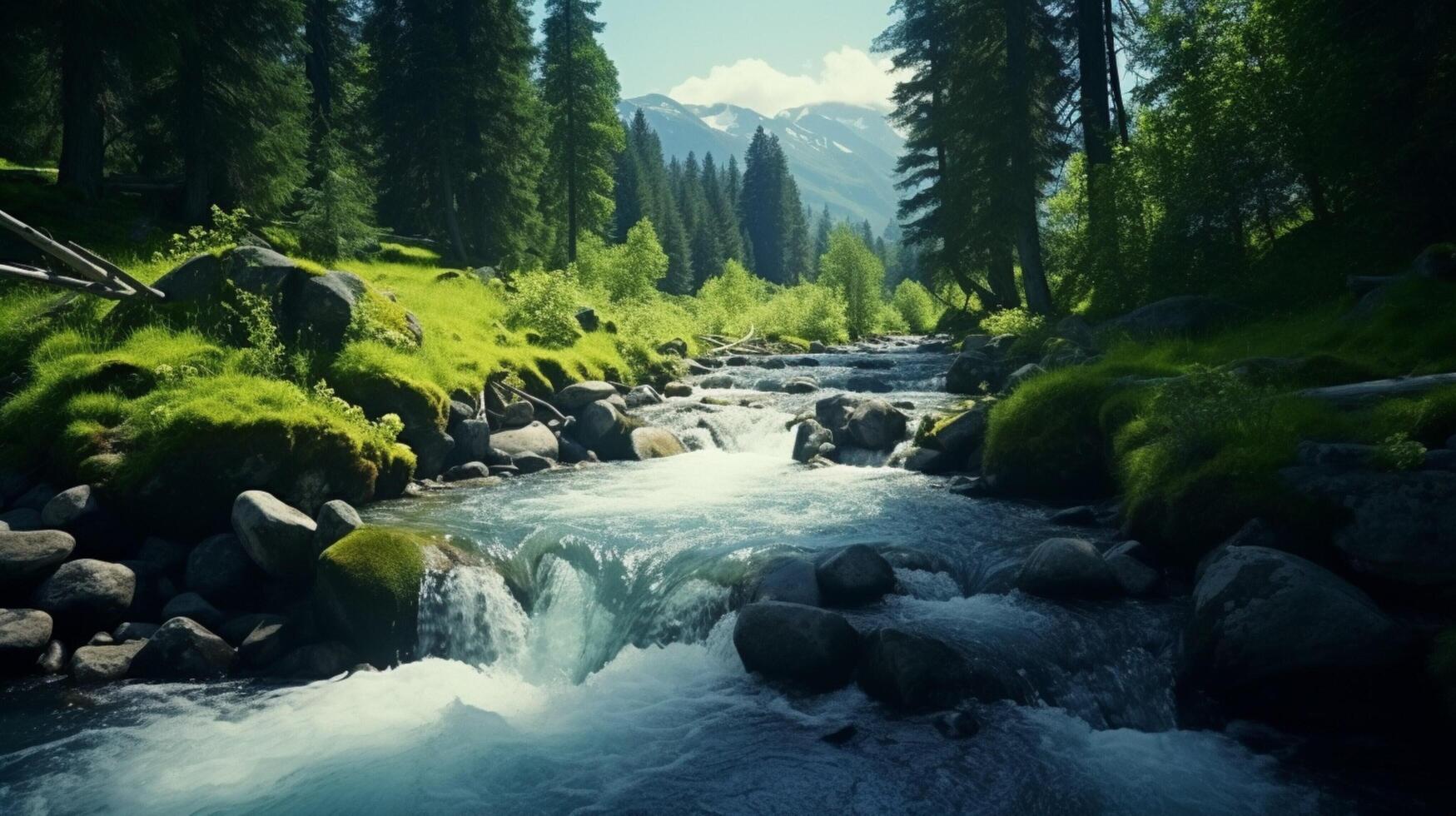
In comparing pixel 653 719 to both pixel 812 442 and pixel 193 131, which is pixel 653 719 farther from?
pixel 193 131

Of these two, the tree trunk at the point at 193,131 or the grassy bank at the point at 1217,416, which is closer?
the grassy bank at the point at 1217,416

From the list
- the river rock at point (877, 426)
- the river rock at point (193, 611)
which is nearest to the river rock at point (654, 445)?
the river rock at point (877, 426)

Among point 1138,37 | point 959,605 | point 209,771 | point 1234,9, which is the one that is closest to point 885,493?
point 959,605

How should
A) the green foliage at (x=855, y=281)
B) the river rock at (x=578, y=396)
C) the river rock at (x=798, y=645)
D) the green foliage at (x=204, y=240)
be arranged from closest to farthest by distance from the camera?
1. the river rock at (x=798, y=645)
2. the green foliage at (x=204, y=240)
3. the river rock at (x=578, y=396)
4. the green foliage at (x=855, y=281)

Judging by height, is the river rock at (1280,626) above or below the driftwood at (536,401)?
below

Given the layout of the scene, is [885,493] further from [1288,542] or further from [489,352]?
[489,352]

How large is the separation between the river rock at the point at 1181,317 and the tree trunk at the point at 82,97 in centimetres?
2381

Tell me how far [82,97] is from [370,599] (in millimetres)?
17836

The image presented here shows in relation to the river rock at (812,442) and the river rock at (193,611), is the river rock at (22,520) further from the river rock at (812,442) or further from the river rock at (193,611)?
the river rock at (812,442)

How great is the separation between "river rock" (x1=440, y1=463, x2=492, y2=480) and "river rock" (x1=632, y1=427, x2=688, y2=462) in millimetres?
3580

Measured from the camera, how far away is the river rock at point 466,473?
14.0 meters

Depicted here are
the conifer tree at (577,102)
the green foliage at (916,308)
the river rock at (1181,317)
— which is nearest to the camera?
the river rock at (1181,317)

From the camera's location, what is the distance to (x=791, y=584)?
802cm

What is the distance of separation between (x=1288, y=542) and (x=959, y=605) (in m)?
2.98
